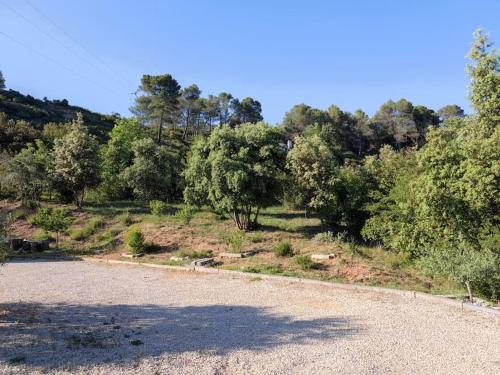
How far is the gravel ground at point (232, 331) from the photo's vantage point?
247 inches

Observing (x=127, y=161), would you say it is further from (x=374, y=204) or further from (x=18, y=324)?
(x=18, y=324)

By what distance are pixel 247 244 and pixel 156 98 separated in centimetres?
3756

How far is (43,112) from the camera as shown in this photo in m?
52.5

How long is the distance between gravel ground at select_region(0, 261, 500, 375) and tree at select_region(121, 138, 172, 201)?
44.7 ft

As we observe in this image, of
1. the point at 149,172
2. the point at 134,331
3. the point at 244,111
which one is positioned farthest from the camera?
the point at 244,111

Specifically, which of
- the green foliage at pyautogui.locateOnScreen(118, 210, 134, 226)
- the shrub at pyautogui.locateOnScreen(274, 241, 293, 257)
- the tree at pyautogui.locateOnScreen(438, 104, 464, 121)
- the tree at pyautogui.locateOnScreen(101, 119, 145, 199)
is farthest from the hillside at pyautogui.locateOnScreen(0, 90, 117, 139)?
the tree at pyautogui.locateOnScreen(438, 104, 464, 121)

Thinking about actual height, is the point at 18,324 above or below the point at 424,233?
below

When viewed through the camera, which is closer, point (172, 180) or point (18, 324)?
point (18, 324)

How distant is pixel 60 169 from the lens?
24.1 m

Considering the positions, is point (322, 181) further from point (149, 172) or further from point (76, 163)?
point (76, 163)

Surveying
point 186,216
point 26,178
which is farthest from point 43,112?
point 186,216

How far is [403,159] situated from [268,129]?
7392 mm

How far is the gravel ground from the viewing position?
20.6 ft

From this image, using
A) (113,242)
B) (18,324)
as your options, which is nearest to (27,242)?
(113,242)
